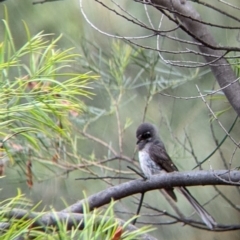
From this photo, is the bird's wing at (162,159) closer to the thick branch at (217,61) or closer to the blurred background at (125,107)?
the blurred background at (125,107)

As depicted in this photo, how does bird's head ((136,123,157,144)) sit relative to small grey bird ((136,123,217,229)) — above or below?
above

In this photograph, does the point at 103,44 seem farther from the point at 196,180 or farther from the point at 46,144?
the point at 196,180

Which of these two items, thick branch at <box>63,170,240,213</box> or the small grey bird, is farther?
the small grey bird

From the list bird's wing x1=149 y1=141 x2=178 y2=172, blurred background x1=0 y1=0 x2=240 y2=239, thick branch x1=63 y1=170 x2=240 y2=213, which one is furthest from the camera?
blurred background x1=0 y1=0 x2=240 y2=239

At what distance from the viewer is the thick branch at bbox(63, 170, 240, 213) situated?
187 centimetres

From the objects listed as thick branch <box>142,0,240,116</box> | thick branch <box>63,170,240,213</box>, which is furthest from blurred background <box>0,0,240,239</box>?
thick branch <box>63,170,240,213</box>

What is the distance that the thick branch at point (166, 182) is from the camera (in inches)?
73.5

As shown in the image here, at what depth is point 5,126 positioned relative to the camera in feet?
5.23

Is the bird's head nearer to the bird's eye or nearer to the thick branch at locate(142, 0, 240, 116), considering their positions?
the bird's eye

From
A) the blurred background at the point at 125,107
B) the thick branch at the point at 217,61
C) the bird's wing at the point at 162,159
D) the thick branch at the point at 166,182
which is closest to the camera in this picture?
the thick branch at the point at 166,182

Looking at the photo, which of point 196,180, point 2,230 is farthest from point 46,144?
point 2,230

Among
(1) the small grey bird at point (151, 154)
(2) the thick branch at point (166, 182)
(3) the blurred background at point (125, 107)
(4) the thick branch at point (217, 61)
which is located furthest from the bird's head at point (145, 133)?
Result: (2) the thick branch at point (166, 182)

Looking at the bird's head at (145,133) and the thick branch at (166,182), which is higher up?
the bird's head at (145,133)

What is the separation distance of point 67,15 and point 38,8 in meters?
0.21
